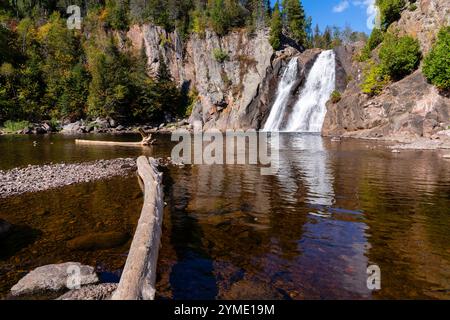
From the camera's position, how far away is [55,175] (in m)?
18.7

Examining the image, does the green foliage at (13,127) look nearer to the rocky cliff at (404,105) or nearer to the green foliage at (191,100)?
the green foliage at (191,100)

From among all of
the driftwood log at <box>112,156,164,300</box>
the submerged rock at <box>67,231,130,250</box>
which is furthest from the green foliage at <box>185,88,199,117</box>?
the driftwood log at <box>112,156,164,300</box>

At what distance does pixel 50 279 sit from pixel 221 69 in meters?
78.3

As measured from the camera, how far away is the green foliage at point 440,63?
3491 centimetres

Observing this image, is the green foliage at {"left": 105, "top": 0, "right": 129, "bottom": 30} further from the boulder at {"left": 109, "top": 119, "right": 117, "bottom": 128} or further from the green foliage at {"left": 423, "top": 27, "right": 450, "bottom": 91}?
the green foliage at {"left": 423, "top": 27, "right": 450, "bottom": 91}

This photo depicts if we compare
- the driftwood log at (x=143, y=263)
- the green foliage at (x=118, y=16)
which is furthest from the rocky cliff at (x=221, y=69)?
the driftwood log at (x=143, y=263)

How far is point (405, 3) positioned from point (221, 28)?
44.9m

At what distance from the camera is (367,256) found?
797cm

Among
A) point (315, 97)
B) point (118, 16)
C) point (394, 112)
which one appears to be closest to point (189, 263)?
point (394, 112)

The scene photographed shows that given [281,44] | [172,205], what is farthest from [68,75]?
[172,205]

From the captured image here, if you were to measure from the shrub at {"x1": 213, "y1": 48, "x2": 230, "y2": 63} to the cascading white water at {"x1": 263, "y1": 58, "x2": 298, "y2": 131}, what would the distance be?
2050cm

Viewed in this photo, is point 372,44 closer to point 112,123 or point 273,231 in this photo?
point 273,231
